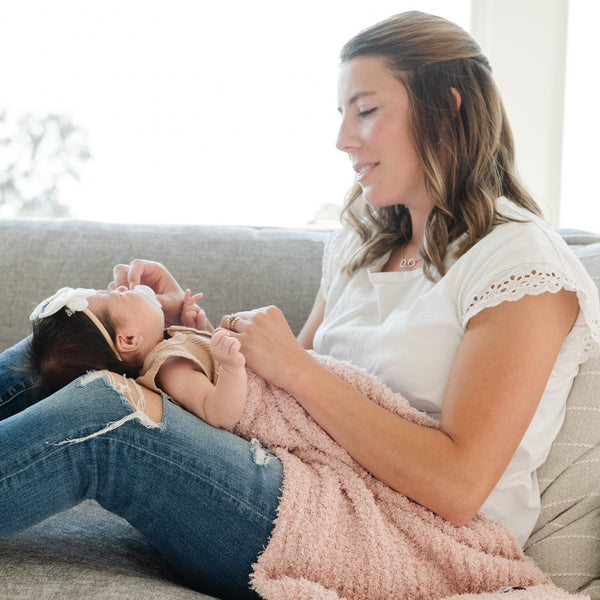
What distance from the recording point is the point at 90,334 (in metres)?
1.32

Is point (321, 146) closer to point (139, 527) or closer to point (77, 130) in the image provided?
point (77, 130)

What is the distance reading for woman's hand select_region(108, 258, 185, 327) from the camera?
5.20 feet

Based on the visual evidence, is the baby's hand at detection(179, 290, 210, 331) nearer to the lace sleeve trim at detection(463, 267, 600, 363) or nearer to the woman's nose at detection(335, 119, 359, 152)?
the woman's nose at detection(335, 119, 359, 152)

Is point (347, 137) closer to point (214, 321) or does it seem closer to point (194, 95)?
point (214, 321)

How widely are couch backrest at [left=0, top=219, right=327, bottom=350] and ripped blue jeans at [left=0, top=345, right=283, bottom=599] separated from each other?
0.70m

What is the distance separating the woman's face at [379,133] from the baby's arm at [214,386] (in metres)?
0.48

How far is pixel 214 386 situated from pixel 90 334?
25 cm

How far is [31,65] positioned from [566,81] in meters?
2.05

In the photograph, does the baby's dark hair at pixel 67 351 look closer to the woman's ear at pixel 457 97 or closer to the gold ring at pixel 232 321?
the gold ring at pixel 232 321

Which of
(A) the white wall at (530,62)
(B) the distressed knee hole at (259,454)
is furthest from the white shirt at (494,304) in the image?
(A) the white wall at (530,62)

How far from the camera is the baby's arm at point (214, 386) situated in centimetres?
125

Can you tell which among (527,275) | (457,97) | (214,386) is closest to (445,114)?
(457,97)

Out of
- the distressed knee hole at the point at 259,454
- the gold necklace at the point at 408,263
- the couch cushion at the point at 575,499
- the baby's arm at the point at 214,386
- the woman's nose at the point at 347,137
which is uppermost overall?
the woman's nose at the point at 347,137

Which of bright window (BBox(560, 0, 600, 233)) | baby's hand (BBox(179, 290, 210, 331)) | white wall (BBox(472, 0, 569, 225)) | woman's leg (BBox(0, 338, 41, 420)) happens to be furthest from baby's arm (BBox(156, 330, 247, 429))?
bright window (BBox(560, 0, 600, 233))
